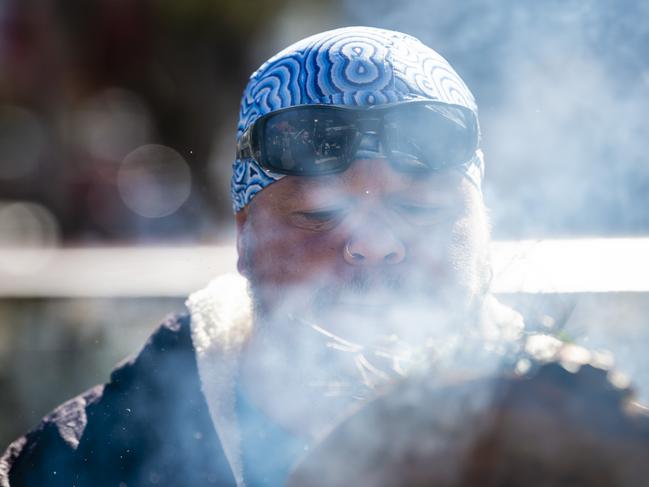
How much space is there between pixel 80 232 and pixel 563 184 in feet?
26.0

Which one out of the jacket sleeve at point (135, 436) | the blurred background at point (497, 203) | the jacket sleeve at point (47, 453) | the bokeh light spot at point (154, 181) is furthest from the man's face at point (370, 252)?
the bokeh light spot at point (154, 181)

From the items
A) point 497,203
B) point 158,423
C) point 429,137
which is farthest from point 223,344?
point 497,203

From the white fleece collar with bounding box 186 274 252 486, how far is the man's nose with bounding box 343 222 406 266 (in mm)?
509

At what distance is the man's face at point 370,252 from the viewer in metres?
2.37

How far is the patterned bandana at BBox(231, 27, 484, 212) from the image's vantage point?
2.57 meters

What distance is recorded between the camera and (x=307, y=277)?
2523 millimetres

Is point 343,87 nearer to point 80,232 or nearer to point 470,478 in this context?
point 470,478

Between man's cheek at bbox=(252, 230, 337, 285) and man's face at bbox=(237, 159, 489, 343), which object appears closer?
man's face at bbox=(237, 159, 489, 343)

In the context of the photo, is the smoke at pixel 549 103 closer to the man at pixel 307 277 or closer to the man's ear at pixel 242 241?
the man at pixel 307 277

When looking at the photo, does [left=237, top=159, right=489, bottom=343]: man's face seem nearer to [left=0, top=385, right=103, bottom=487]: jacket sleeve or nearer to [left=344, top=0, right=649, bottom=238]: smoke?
[left=0, top=385, right=103, bottom=487]: jacket sleeve

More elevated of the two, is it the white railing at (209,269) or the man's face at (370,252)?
the white railing at (209,269)

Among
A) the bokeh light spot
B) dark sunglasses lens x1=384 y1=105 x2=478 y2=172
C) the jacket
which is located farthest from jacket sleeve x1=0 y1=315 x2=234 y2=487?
the bokeh light spot

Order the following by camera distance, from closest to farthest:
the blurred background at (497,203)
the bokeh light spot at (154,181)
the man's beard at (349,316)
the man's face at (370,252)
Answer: the man's beard at (349,316) → the man's face at (370,252) → the blurred background at (497,203) → the bokeh light spot at (154,181)

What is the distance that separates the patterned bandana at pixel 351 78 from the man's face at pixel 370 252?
0.16m
